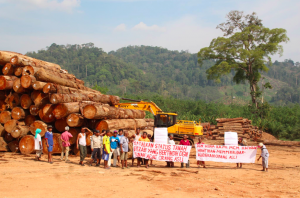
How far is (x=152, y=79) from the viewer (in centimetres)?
12600

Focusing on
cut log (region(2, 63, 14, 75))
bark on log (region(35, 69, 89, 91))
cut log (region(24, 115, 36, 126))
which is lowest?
cut log (region(24, 115, 36, 126))

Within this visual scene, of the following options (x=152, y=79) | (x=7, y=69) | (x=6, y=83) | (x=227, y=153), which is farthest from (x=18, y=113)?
(x=152, y=79)

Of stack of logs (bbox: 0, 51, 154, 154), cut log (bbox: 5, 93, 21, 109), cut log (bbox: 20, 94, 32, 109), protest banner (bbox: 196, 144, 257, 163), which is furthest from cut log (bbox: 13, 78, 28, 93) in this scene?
protest banner (bbox: 196, 144, 257, 163)

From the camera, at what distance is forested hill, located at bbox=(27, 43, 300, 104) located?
3716 inches

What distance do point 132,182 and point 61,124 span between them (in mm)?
6097

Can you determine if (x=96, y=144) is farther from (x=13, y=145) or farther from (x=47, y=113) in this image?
(x=13, y=145)

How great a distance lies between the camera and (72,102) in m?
12.7

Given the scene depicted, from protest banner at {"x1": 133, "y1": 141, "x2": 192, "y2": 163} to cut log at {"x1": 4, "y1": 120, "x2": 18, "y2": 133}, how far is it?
6.42 m

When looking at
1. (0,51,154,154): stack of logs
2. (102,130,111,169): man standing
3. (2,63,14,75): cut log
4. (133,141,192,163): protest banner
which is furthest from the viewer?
(2,63,14,75): cut log

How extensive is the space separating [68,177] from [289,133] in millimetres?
27907

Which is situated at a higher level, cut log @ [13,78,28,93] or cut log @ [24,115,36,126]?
cut log @ [13,78,28,93]

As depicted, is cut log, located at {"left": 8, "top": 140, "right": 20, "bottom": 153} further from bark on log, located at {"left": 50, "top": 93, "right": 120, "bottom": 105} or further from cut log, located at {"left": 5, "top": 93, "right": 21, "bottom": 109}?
bark on log, located at {"left": 50, "top": 93, "right": 120, "bottom": 105}

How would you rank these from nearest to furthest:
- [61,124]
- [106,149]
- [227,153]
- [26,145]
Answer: [106,149] → [227,153] → [26,145] → [61,124]

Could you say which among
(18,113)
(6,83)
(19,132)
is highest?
(6,83)
